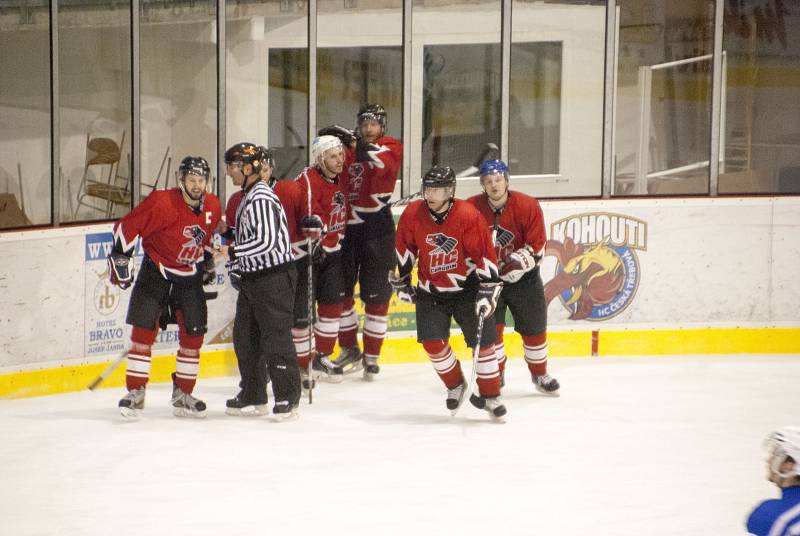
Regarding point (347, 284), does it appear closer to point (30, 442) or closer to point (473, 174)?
point (473, 174)

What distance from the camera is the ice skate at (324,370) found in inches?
271

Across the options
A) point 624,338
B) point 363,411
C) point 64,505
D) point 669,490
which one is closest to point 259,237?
point 363,411

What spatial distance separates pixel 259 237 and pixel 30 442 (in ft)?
3.94

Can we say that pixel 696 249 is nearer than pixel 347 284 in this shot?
No

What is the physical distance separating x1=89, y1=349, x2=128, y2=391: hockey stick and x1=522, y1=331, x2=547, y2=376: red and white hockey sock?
5.87 ft

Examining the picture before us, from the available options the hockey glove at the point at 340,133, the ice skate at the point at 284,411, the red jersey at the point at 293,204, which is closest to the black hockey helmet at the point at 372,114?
the hockey glove at the point at 340,133

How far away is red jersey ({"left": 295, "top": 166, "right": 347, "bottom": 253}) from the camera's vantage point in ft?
21.5

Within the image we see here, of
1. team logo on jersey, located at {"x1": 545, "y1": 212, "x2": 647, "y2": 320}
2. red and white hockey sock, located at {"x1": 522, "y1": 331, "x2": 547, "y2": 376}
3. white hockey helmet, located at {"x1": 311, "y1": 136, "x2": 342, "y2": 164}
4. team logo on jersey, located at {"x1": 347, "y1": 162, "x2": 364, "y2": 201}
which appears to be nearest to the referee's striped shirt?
white hockey helmet, located at {"x1": 311, "y1": 136, "x2": 342, "y2": 164}

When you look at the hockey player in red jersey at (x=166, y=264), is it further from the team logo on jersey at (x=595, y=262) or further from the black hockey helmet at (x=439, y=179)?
the team logo on jersey at (x=595, y=262)

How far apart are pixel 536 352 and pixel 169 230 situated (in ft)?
5.82

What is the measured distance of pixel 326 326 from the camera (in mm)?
6859

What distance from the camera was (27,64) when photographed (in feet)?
21.8

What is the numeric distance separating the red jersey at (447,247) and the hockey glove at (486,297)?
28 millimetres

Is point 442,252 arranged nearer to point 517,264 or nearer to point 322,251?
point 517,264
